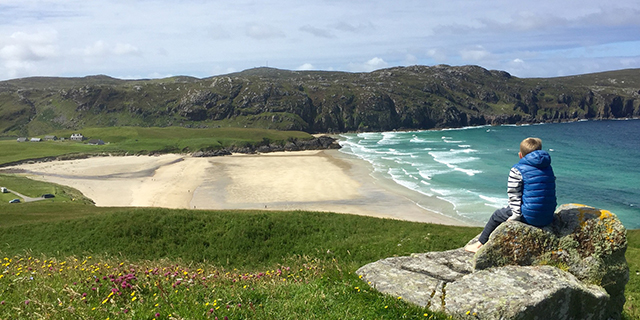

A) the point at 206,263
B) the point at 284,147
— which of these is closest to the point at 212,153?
the point at 284,147

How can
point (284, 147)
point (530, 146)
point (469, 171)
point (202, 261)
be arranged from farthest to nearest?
point (284, 147), point (469, 171), point (202, 261), point (530, 146)

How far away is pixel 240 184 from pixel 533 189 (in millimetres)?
64956

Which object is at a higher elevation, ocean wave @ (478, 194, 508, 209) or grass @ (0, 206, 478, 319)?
grass @ (0, 206, 478, 319)

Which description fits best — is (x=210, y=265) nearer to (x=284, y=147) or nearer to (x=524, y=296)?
(x=524, y=296)

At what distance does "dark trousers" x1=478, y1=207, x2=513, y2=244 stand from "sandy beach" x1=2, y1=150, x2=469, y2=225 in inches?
1426

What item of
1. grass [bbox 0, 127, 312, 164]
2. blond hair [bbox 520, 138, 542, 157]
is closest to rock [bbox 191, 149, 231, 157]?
grass [bbox 0, 127, 312, 164]

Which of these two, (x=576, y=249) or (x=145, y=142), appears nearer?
(x=576, y=249)

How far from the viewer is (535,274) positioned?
26.0 ft

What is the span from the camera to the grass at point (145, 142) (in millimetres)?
106375

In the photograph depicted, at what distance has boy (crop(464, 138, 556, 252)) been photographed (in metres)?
8.69

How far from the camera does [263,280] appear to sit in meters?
9.70

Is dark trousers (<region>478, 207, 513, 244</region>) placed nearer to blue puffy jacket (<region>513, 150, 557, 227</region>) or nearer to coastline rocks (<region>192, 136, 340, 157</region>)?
blue puffy jacket (<region>513, 150, 557, 227</region>)

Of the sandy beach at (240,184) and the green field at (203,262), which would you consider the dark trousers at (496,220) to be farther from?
the sandy beach at (240,184)

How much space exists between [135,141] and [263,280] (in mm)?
132141
